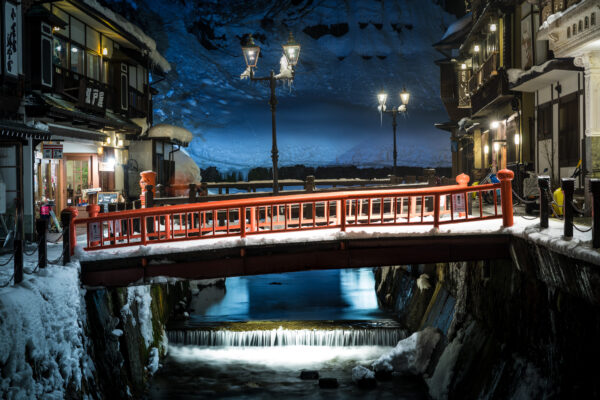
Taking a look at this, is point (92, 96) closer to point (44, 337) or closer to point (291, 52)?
point (291, 52)

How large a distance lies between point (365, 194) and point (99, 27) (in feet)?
62.4

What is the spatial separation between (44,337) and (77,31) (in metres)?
18.0

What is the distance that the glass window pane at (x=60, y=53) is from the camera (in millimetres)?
21188

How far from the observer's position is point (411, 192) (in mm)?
11891

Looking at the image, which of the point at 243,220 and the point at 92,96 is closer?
the point at 243,220

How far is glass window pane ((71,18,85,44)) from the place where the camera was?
74.5 ft

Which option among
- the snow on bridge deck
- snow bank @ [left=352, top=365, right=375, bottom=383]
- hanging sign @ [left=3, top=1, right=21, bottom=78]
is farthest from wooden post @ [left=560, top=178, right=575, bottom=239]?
hanging sign @ [left=3, top=1, right=21, bottom=78]

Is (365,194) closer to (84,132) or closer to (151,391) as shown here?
(151,391)

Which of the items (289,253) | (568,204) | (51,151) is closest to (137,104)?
(51,151)

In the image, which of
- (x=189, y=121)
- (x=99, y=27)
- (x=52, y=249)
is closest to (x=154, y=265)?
(x=52, y=249)

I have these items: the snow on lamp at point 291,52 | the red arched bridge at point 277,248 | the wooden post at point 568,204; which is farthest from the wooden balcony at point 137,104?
the wooden post at point 568,204

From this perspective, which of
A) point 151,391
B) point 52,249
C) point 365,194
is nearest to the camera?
point 365,194

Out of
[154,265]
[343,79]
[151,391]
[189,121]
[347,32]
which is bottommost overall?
[151,391]

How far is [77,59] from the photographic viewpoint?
23.2 m
